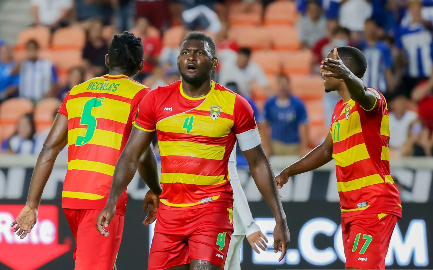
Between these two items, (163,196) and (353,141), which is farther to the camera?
(353,141)

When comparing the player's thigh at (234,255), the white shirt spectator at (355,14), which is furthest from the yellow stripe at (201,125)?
the white shirt spectator at (355,14)

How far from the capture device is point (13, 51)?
12.3 m

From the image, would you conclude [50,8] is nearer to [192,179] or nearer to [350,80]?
A: [192,179]

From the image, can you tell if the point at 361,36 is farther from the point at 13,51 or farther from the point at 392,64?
the point at 13,51

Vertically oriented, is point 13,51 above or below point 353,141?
above

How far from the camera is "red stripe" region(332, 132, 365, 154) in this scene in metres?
4.79

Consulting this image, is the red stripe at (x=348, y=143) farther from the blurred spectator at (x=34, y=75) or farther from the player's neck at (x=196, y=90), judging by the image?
the blurred spectator at (x=34, y=75)

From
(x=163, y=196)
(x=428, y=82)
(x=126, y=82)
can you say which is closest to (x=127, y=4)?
(x=428, y=82)

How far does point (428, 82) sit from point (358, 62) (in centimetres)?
623

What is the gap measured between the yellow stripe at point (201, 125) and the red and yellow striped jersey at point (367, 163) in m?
1.15

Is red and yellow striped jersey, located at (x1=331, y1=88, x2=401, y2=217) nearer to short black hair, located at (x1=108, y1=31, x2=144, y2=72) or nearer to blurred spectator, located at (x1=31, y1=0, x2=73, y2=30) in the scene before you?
short black hair, located at (x1=108, y1=31, x2=144, y2=72)

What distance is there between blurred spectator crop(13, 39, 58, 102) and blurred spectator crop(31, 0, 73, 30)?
1382 millimetres

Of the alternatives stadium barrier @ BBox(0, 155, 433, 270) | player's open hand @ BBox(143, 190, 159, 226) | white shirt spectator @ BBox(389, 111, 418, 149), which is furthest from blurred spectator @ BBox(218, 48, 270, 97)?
player's open hand @ BBox(143, 190, 159, 226)

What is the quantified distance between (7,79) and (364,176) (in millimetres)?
8344
